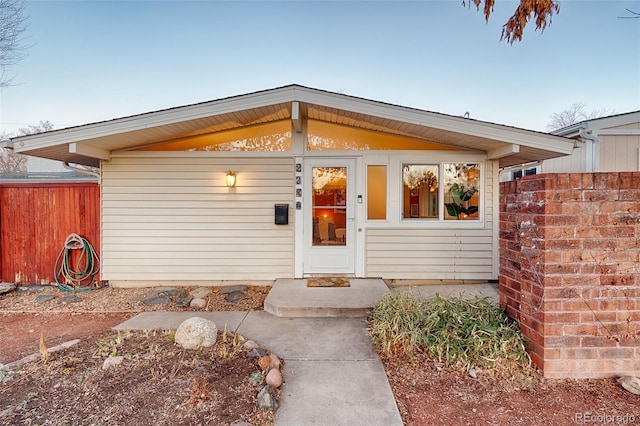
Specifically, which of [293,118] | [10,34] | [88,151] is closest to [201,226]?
[88,151]

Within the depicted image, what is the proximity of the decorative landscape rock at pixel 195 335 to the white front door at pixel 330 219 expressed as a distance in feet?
7.65

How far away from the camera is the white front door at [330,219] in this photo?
16.3ft

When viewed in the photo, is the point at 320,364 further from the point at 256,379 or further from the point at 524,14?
the point at 524,14

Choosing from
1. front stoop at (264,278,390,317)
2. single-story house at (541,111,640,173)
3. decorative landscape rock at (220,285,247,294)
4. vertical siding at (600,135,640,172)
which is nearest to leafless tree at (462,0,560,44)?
front stoop at (264,278,390,317)

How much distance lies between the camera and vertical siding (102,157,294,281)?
4.95 meters

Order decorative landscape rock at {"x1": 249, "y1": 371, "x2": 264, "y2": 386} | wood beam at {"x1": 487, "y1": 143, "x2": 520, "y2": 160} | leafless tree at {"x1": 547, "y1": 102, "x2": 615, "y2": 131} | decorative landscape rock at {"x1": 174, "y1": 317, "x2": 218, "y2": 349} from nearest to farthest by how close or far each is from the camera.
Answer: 1. decorative landscape rock at {"x1": 249, "y1": 371, "x2": 264, "y2": 386}
2. decorative landscape rock at {"x1": 174, "y1": 317, "x2": 218, "y2": 349}
3. wood beam at {"x1": 487, "y1": 143, "x2": 520, "y2": 160}
4. leafless tree at {"x1": 547, "y1": 102, "x2": 615, "y2": 131}

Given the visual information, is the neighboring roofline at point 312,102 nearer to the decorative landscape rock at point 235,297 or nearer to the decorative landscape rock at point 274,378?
the decorative landscape rock at point 235,297

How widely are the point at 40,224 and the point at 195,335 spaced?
4389 mm

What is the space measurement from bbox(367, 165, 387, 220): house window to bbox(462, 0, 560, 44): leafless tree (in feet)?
7.73

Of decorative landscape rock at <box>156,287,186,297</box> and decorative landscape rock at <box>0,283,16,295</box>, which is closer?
decorative landscape rock at <box>156,287,186,297</box>

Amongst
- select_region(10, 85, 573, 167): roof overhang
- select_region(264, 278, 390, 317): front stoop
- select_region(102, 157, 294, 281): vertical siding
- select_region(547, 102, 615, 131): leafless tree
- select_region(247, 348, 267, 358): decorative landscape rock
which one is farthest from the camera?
select_region(547, 102, 615, 131): leafless tree

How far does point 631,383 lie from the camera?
6.96ft

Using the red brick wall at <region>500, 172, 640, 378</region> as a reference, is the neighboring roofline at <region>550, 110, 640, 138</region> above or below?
above

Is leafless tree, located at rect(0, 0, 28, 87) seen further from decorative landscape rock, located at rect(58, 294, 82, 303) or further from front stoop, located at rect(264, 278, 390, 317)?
front stoop, located at rect(264, 278, 390, 317)
